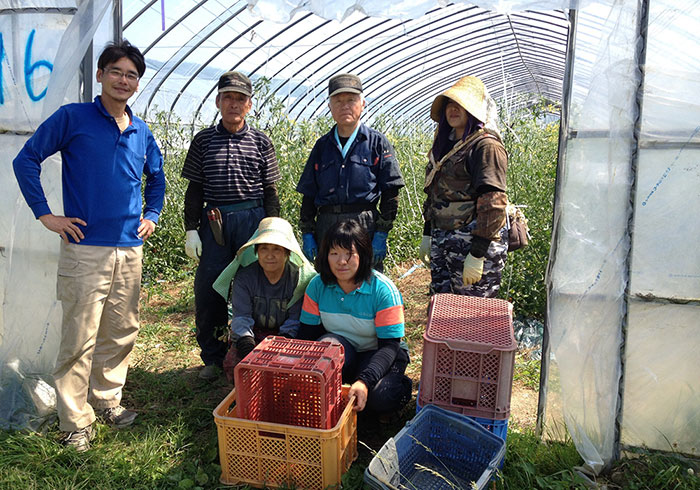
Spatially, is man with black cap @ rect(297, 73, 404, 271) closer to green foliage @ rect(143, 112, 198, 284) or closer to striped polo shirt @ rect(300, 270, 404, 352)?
striped polo shirt @ rect(300, 270, 404, 352)

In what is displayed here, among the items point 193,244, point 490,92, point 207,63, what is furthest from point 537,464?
point 490,92

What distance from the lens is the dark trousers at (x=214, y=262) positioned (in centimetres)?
348

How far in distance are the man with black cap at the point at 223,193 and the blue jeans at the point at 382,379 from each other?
962 mm

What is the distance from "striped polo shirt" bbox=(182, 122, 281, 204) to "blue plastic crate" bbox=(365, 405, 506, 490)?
1.77 meters

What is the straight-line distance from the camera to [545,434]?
9.07ft

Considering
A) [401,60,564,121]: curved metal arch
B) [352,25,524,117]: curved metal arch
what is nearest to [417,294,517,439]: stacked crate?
[352,25,524,117]: curved metal arch

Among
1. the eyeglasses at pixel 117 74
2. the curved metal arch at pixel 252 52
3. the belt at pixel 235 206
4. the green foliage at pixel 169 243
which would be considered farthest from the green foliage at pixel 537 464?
the curved metal arch at pixel 252 52

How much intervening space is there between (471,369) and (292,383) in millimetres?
812

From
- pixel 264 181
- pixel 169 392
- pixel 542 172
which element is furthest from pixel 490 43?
pixel 169 392

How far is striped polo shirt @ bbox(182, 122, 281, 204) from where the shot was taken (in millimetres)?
3426

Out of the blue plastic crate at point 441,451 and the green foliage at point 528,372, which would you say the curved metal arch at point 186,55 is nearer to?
the green foliage at point 528,372

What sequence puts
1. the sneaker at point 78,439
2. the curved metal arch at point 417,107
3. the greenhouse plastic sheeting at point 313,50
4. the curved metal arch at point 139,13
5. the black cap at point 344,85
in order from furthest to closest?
the curved metal arch at point 417,107
the greenhouse plastic sheeting at point 313,50
the curved metal arch at point 139,13
the black cap at point 344,85
the sneaker at point 78,439

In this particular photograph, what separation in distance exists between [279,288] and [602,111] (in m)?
1.88

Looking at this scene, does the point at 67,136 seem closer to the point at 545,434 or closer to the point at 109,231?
the point at 109,231
